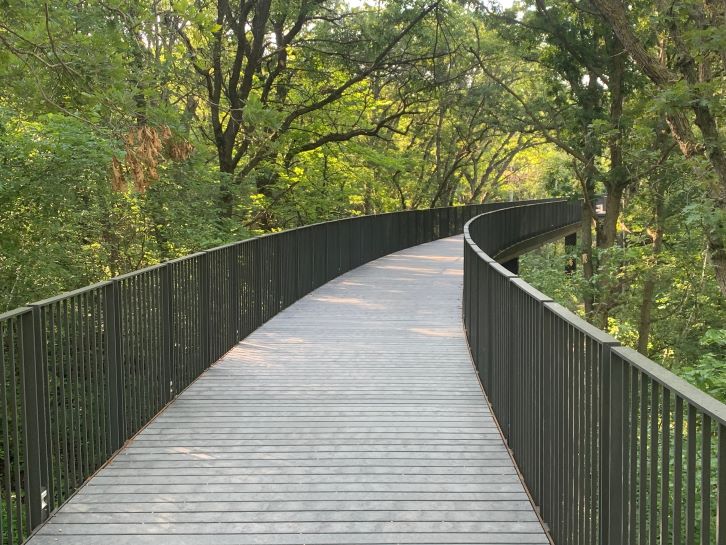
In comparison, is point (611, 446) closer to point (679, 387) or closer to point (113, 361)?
point (679, 387)

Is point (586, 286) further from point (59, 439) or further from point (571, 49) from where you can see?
point (59, 439)

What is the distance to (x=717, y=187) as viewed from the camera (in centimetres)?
1332

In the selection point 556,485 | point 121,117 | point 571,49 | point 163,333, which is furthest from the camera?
point 571,49

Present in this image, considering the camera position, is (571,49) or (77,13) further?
(571,49)

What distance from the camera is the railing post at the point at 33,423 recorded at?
4.43 meters

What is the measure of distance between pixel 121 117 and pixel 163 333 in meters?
4.07

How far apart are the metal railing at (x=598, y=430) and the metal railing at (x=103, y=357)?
2729 millimetres

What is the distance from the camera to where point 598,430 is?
355 centimetres

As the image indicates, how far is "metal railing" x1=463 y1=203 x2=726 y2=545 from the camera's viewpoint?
2553mm

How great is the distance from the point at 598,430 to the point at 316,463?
2.55 meters

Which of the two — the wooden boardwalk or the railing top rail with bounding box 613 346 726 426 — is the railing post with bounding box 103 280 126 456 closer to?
the wooden boardwalk

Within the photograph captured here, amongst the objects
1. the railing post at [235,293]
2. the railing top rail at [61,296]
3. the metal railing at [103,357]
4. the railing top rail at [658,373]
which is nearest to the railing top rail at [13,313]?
the metal railing at [103,357]

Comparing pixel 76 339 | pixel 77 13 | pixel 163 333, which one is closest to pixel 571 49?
pixel 77 13

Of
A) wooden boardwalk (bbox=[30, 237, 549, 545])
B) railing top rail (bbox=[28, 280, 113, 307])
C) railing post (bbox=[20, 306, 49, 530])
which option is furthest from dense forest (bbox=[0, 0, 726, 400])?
railing post (bbox=[20, 306, 49, 530])
